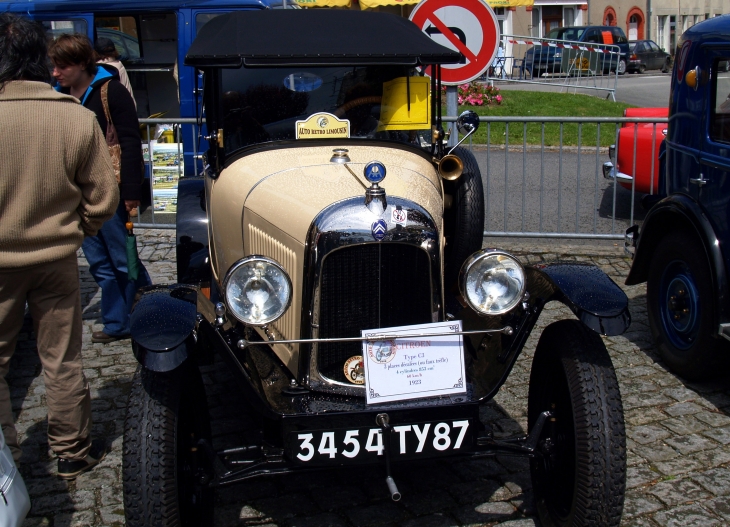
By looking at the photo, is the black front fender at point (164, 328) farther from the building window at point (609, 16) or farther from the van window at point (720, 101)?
the building window at point (609, 16)

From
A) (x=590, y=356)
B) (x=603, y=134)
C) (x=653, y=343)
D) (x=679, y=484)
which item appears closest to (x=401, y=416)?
(x=590, y=356)

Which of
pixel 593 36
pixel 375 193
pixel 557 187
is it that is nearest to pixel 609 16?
pixel 593 36

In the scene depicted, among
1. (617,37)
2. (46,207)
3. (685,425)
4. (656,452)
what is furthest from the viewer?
(617,37)

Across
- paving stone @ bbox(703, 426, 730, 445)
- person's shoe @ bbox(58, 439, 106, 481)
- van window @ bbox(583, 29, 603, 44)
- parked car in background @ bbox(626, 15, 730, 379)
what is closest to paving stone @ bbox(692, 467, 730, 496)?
paving stone @ bbox(703, 426, 730, 445)

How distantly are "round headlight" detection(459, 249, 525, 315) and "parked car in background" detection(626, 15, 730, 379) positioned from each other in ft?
5.96

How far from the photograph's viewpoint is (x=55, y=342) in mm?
3676

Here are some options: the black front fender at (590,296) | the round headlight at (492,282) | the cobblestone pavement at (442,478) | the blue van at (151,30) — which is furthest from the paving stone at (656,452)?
the blue van at (151,30)

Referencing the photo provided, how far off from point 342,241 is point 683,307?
9.05ft

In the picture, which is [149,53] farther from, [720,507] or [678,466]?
[720,507]

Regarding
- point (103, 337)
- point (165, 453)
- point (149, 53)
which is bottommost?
point (103, 337)

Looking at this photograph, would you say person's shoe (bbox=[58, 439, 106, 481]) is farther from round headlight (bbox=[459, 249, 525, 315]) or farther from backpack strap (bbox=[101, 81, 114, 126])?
backpack strap (bbox=[101, 81, 114, 126])

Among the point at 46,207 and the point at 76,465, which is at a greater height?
the point at 46,207

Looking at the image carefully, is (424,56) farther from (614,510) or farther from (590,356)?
(614,510)

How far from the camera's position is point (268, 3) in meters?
11.4
